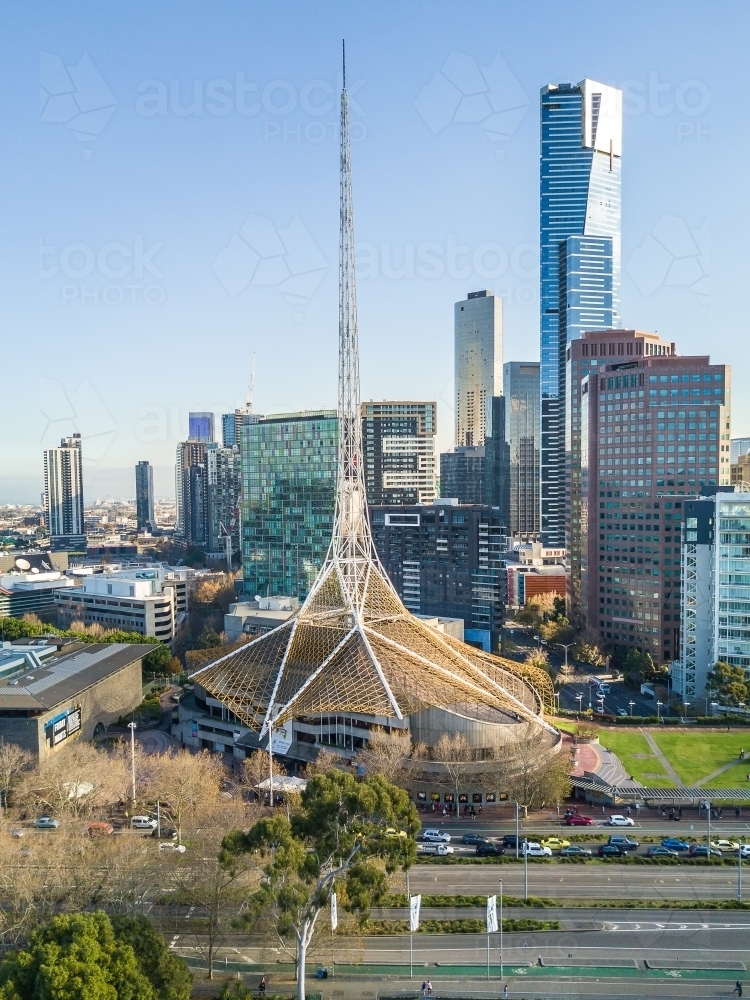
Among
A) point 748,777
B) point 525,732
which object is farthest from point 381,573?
point 748,777

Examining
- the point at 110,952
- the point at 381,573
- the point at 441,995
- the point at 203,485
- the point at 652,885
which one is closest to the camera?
the point at 110,952

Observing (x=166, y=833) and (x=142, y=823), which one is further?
(x=142, y=823)

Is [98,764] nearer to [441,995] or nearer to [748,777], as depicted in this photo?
[441,995]

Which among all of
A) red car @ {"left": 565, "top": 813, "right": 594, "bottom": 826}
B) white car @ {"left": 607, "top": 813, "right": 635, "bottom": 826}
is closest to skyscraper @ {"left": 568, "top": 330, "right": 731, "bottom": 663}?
white car @ {"left": 607, "top": 813, "right": 635, "bottom": 826}

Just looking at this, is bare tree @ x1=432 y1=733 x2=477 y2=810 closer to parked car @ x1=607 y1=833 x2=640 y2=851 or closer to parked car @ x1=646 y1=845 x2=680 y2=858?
→ parked car @ x1=607 y1=833 x2=640 y2=851

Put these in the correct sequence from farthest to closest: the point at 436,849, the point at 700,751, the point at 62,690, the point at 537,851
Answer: the point at 62,690 < the point at 700,751 < the point at 436,849 < the point at 537,851

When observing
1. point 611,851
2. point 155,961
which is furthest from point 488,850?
point 155,961

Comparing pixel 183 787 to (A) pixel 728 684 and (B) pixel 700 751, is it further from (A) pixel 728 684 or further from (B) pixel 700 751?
(A) pixel 728 684
